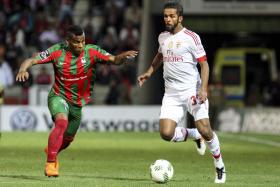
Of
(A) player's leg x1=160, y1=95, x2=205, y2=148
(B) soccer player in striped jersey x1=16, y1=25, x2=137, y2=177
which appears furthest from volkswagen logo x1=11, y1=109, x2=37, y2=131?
(A) player's leg x1=160, y1=95, x2=205, y2=148

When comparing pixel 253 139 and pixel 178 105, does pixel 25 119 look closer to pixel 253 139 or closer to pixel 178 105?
pixel 253 139

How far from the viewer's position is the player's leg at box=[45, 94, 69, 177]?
13055 millimetres

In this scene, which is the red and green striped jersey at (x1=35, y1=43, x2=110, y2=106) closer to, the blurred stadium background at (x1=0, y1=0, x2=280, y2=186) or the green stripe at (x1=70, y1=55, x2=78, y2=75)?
the green stripe at (x1=70, y1=55, x2=78, y2=75)

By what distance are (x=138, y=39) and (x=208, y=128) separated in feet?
67.8

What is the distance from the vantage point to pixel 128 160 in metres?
17.6

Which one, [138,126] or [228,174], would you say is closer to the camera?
[228,174]

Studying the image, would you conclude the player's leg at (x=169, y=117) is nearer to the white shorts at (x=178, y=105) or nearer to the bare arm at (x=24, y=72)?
the white shorts at (x=178, y=105)

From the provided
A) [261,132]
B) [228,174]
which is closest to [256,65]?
[261,132]

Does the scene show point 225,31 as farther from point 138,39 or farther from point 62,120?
point 62,120

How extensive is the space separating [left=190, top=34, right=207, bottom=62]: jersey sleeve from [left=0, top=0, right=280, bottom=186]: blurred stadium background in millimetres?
14667

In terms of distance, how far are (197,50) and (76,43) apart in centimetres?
169

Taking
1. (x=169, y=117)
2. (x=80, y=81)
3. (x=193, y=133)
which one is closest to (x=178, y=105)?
(x=169, y=117)

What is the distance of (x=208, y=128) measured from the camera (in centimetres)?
1288

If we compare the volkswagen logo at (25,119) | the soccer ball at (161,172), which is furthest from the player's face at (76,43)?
the volkswagen logo at (25,119)
